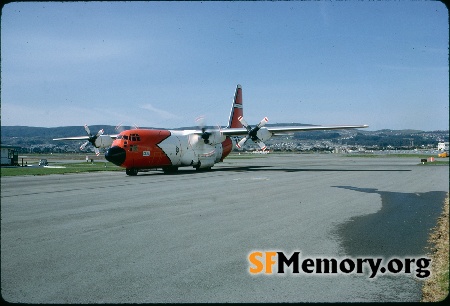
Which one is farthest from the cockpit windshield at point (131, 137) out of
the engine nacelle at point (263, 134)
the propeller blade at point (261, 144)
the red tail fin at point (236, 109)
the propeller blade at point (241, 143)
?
the red tail fin at point (236, 109)

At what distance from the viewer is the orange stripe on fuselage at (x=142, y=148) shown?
30703 mm

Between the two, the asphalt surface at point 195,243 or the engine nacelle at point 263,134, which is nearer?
the asphalt surface at point 195,243

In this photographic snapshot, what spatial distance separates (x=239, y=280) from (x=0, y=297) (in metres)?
3.66

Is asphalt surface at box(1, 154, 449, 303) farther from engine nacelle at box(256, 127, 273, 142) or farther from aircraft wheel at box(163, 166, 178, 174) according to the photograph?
engine nacelle at box(256, 127, 273, 142)

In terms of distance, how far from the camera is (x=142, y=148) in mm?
31625

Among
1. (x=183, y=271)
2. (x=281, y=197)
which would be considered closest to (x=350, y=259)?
(x=183, y=271)

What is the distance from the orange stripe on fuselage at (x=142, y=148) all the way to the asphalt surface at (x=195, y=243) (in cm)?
1314

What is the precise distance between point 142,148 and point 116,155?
246 centimetres

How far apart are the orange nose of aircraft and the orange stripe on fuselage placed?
0.98 feet

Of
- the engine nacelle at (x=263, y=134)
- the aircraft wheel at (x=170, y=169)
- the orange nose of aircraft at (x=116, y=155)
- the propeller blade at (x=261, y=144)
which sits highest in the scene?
the engine nacelle at (x=263, y=134)

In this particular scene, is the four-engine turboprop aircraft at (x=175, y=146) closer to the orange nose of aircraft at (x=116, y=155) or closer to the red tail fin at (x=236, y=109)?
the orange nose of aircraft at (x=116, y=155)

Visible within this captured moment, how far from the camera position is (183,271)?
694cm

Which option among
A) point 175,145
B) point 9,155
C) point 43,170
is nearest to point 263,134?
point 175,145

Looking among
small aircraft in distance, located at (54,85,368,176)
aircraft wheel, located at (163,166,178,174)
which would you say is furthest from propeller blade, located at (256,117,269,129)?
aircraft wheel, located at (163,166,178,174)
